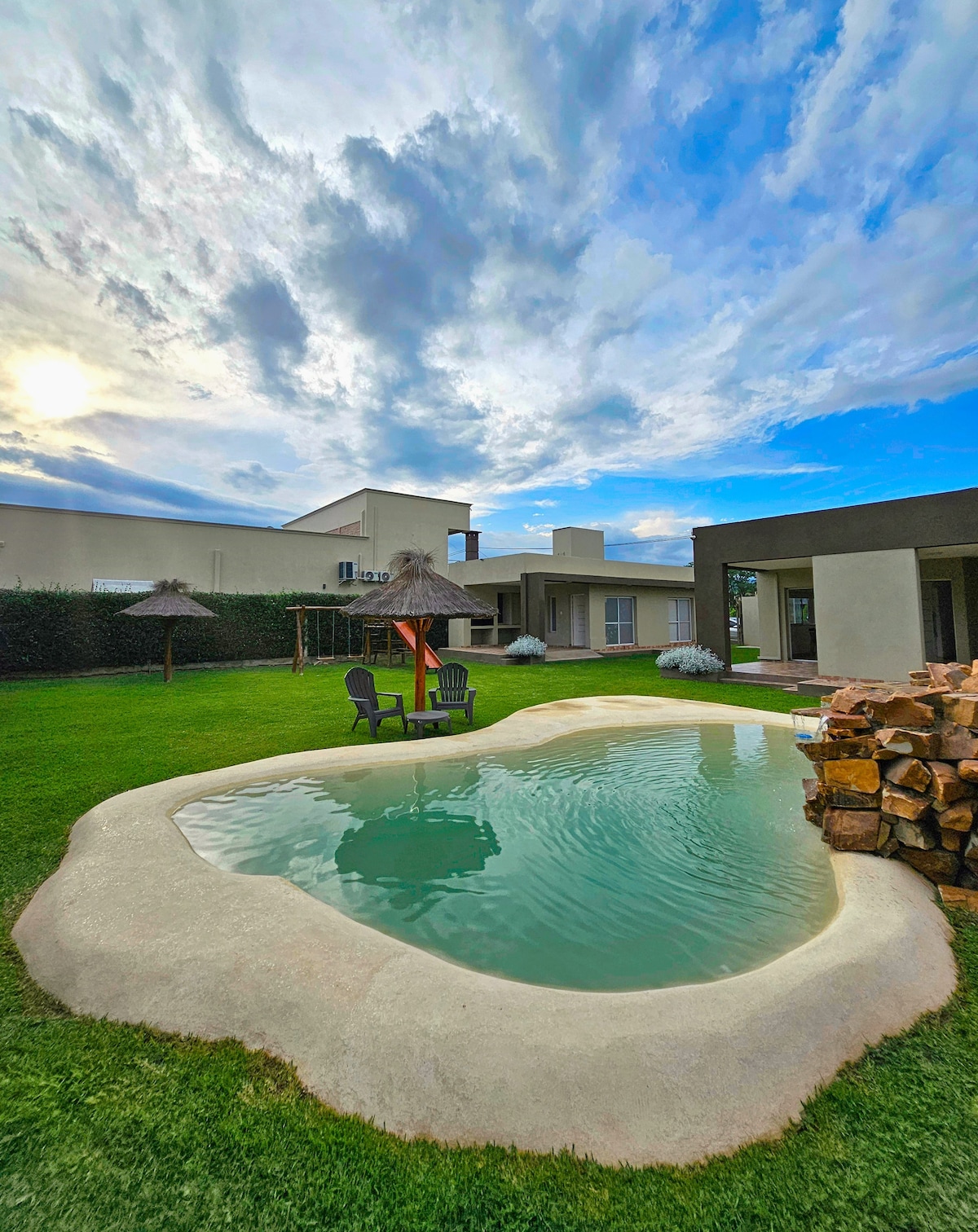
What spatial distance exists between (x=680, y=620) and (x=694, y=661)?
1137 centimetres

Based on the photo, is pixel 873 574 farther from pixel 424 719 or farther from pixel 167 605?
pixel 167 605

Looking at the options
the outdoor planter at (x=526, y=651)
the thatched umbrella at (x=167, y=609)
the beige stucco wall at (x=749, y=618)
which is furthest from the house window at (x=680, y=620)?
the thatched umbrella at (x=167, y=609)

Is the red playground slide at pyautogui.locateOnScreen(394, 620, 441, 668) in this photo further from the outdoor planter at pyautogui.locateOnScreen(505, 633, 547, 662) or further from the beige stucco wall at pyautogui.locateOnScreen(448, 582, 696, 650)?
the beige stucco wall at pyautogui.locateOnScreen(448, 582, 696, 650)

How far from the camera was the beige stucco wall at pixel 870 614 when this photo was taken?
11391 millimetres

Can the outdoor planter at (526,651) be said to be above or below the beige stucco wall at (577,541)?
below

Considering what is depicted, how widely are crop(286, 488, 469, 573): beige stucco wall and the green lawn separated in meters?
22.3

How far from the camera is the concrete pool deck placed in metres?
1.97

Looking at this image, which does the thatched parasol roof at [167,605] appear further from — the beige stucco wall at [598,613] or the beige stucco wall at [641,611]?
the beige stucco wall at [641,611]

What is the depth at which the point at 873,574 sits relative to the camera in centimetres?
1184

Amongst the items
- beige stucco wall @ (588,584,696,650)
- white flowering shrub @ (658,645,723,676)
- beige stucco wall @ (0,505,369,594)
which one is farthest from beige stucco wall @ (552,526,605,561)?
white flowering shrub @ (658,645,723,676)

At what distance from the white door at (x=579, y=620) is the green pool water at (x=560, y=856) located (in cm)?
1592

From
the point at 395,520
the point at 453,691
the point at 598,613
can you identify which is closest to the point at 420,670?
the point at 453,691

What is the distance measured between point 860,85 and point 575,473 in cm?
2361

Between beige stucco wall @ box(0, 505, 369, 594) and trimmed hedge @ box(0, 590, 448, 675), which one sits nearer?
trimmed hedge @ box(0, 590, 448, 675)
